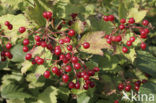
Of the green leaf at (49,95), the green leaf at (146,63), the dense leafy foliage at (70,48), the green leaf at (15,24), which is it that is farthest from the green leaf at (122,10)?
the green leaf at (49,95)

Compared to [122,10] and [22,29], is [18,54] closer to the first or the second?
[22,29]

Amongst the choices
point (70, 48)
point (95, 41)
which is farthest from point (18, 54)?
point (95, 41)

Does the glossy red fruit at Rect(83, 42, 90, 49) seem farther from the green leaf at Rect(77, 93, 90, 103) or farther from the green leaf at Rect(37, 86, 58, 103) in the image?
the green leaf at Rect(37, 86, 58, 103)

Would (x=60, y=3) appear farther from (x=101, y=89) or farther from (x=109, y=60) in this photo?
(x=101, y=89)

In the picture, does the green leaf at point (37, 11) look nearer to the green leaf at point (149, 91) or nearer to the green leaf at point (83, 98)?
the green leaf at point (83, 98)

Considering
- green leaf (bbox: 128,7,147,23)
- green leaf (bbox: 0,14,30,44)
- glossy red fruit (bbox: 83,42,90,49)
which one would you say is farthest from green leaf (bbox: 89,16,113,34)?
green leaf (bbox: 0,14,30,44)
